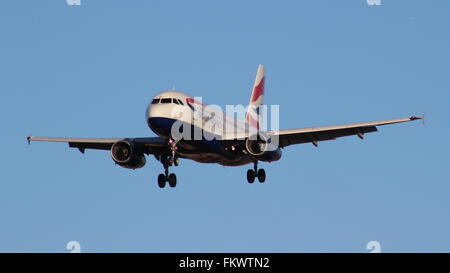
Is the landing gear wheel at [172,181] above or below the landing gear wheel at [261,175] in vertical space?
below

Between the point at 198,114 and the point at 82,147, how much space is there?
12784 mm

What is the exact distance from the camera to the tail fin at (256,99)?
84.4 meters

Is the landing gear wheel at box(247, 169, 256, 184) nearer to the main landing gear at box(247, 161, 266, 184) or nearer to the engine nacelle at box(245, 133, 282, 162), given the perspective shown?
the main landing gear at box(247, 161, 266, 184)

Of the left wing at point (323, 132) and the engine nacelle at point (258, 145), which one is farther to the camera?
the engine nacelle at point (258, 145)

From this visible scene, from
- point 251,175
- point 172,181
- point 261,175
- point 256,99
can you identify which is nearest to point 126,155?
point 172,181

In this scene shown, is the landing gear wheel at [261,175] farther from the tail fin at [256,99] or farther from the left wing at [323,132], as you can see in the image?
the tail fin at [256,99]

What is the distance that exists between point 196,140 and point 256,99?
20.6 meters

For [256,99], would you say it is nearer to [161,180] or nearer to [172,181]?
[172,181]

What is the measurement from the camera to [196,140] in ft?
222

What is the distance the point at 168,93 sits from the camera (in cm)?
6775

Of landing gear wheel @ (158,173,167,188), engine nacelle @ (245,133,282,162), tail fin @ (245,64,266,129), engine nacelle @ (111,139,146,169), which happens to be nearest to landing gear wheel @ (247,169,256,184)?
engine nacelle @ (245,133,282,162)

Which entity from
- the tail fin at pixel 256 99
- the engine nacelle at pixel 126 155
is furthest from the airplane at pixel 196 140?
the tail fin at pixel 256 99
